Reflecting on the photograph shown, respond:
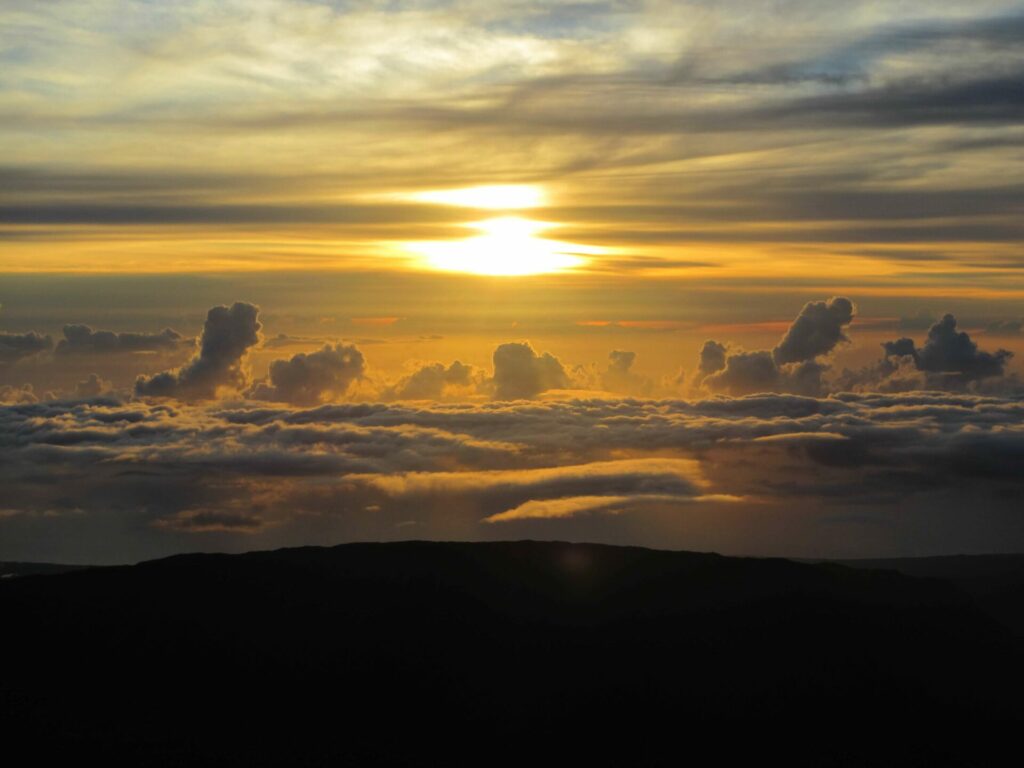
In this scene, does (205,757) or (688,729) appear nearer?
(205,757)

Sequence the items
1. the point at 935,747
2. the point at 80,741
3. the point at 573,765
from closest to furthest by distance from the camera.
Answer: the point at 80,741 < the point at 573,765 < the point at 935,747

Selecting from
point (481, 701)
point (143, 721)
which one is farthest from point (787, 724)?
point (143, 721)

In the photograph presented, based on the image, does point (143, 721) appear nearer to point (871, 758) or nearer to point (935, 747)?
point (871, 758)

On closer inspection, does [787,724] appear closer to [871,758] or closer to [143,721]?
[871,758]

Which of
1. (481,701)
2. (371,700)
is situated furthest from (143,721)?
(481,701)

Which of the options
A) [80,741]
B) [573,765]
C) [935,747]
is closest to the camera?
[80,741]

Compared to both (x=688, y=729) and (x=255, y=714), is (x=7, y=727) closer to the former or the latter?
(x=255, y=714)

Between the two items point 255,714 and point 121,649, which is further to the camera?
→ point 121,649
